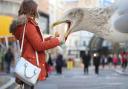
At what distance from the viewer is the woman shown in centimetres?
593

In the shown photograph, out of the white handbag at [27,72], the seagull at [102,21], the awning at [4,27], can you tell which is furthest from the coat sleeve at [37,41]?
the awning at [4,27]

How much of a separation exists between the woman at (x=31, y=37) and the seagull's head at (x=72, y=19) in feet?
2.02

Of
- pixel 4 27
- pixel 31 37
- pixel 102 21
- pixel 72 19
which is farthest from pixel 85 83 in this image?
pixel 31 37

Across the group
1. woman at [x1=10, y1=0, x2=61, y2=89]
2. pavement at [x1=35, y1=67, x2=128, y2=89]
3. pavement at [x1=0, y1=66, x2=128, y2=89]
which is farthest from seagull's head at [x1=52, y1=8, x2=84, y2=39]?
pavement at [x1=35, y1=67, x2=128, y2=89]

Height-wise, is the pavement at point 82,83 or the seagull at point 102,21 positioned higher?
the seagull at point 102,21

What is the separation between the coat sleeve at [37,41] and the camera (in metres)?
5.91

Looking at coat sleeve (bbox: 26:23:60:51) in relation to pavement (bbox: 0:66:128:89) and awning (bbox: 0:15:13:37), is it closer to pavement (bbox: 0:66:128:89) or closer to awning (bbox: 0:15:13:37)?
pavement (bbox: 0:66:128:89)

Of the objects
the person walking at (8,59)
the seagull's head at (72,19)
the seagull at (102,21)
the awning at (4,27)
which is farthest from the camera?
the person walking at (8,59)

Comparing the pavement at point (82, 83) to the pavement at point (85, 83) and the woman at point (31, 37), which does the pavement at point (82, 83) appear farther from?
the woman at point (31, 37)

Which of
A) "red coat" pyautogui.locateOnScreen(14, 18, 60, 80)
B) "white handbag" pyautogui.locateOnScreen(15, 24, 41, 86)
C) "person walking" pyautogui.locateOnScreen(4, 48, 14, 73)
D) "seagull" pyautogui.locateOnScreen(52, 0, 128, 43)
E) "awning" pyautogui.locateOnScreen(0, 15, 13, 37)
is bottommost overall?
"person walking" pyautogui.locateOnScreen(4, 48, 14, 73)

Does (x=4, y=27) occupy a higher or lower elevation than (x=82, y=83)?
higher

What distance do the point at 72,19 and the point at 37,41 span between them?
3.44 feet

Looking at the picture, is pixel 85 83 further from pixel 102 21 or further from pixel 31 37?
pixel 31 37

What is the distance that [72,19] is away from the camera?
6828 millimetres
